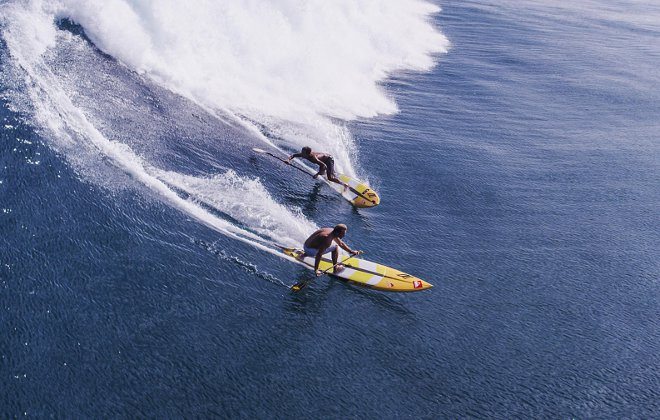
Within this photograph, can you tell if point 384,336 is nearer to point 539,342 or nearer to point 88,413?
point 539,342

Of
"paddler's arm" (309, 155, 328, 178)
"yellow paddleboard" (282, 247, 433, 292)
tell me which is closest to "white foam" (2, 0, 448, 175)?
"paddler's arm" (309, 155, 328, 178)

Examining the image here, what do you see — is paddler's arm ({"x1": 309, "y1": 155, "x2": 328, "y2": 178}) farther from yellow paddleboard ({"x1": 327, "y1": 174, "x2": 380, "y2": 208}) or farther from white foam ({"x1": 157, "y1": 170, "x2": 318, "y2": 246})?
white foam ({"x1": 157, "y1": 170, "x2": 318, "y2": 246})

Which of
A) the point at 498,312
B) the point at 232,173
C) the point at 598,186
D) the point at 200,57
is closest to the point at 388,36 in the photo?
the point at 200,57

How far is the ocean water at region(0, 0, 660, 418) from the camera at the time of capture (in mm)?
18984

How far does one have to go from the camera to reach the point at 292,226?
27156mm

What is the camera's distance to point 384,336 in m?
21.7

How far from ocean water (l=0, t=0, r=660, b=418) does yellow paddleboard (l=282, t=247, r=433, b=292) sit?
53cm

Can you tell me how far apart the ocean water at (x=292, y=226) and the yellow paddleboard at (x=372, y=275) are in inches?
21.1

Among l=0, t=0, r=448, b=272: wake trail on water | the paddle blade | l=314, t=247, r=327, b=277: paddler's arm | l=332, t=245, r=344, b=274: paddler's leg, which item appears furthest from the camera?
l=0, t=0, r=448, b=272: wake trail on water

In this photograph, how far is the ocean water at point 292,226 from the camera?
1898cm

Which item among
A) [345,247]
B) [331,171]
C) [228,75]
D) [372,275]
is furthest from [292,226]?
[228,75]

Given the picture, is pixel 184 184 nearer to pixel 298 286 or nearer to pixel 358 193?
pixel 298 286

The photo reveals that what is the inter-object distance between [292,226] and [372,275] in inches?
198

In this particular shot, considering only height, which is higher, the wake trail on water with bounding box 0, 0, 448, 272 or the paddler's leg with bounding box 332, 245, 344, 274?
the wake trail on water with bounding box 0, 0, 448, 272
